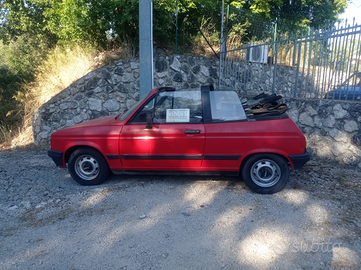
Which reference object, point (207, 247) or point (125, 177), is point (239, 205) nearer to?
point (207, 247)

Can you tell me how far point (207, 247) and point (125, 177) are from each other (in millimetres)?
2758

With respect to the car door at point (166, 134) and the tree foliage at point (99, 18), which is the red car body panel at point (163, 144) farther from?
the tree foliage at point (99, 18)

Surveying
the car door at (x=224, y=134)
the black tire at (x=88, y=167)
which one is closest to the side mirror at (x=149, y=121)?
Answer: the car door at (x=224, y=134)

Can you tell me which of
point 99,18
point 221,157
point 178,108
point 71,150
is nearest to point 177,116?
point 178,108

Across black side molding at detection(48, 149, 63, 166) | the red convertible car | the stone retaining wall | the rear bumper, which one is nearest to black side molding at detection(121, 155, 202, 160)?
the red convertible car

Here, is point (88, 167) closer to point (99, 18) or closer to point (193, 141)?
point (193, 141)

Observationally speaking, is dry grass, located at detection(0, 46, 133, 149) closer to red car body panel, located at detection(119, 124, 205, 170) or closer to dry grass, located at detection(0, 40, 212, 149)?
dry grass, located at detection(0, 40, 212, 149)

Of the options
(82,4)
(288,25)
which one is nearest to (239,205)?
(82,4)

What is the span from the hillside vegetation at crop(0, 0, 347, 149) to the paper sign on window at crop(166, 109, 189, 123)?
246 inches

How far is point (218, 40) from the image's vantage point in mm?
12180

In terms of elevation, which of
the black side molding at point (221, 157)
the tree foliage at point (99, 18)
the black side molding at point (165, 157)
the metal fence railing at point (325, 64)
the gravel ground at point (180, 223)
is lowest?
the gravel ground at point (180, 223)

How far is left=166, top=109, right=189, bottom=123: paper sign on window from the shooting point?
4.78 metres

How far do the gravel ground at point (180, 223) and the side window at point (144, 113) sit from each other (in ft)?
3.72

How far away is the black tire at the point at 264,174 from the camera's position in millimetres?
4598
